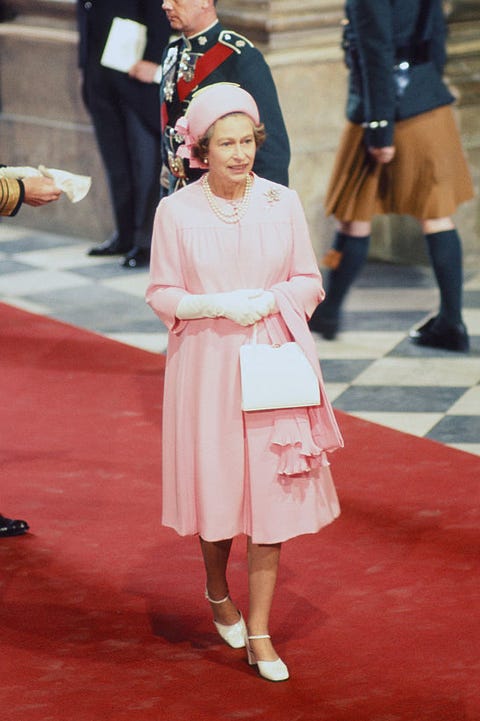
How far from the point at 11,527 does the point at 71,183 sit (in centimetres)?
119

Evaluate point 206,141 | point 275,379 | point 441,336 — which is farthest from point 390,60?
point 275,379

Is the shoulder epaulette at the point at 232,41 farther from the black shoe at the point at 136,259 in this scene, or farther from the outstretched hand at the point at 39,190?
the black shoe at the point at 136,259

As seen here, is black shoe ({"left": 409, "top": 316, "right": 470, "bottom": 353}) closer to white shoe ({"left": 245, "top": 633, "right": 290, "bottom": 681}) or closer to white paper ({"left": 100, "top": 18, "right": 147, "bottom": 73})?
white paper ({"left": 100, "top": 18, "right": 147, "bottom": 73})

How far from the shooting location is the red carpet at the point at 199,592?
345 centimetres

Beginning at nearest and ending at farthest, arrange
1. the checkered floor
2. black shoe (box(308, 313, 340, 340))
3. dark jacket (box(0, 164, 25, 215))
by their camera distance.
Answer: dark jacket (box(0, 164, 25, 215)) < the checkered floor < black shoe (box(308, 313, 340, 340))

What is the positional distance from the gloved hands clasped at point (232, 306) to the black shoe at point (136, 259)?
4936 mm

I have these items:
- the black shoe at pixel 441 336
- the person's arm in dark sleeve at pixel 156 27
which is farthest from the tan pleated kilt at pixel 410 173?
the person's arm in dark sleeve at pixel 156 27

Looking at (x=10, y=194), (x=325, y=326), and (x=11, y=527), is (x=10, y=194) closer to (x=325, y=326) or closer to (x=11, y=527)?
(x=11, y=527)

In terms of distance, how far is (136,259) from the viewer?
837 centimetres

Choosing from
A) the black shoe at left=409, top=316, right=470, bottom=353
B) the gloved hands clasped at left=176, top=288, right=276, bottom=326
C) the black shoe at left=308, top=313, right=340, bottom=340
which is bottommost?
the black shoe at left=308, top=313, right=340, bottom=340

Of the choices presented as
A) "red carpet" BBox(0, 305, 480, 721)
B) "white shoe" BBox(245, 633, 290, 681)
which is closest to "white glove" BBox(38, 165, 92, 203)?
"red carpet" BBox(0, 305, 480, 721)

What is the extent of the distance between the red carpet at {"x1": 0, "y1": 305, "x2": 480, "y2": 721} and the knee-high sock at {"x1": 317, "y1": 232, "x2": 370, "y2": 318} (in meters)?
1.05

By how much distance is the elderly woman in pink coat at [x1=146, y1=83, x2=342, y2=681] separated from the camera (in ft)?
11.3

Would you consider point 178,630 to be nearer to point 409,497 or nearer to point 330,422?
point 330,422
